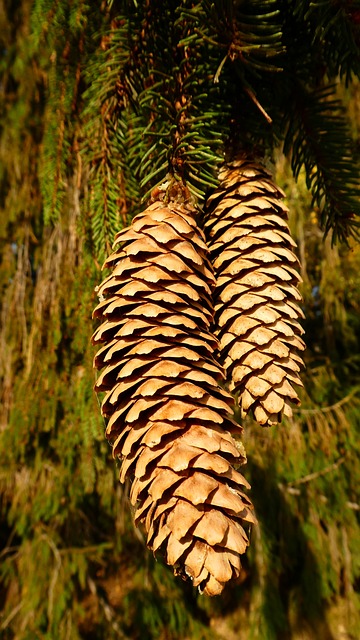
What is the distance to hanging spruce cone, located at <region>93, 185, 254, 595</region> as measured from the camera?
375 mm

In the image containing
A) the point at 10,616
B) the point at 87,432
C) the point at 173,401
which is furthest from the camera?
the point at 10,616

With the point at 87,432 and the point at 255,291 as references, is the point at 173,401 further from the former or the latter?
the point at 87,432

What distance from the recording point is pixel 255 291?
50cm

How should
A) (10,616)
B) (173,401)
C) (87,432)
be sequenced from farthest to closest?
1. (10,616)
2. (87,432)
3. (173,401)

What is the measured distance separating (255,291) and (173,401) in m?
0.16

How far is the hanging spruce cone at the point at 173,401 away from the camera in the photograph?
14.7 inches

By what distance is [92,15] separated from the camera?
805 millimetres

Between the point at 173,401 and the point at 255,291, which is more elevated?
the point at 255,291

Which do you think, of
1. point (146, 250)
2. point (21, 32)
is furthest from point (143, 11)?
point (21, 32)

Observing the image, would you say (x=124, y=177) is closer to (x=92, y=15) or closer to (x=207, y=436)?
(x=92, y=15)

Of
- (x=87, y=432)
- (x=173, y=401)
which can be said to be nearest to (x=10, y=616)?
(x=87, y=432)

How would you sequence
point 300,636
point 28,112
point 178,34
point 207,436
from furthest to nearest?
point 300,636, point 28,112, point 178,34, point 207,436

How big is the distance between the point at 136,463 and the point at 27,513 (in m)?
1.14

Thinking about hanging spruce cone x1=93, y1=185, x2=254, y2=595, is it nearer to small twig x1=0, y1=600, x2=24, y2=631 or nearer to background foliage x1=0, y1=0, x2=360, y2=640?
background foliage x1=0, y1=0, x2=360, y2=640
